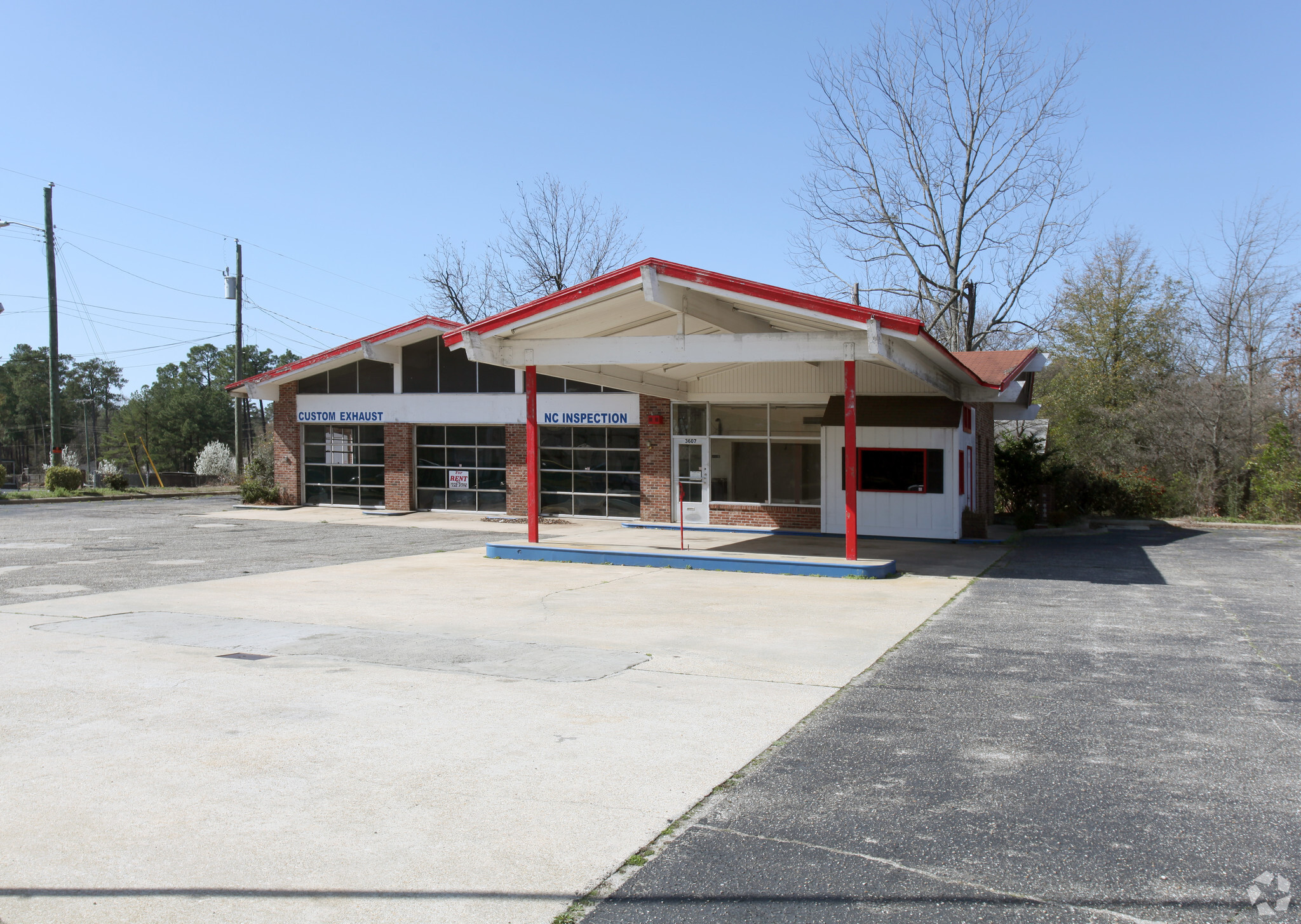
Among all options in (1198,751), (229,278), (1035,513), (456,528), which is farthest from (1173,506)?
(229,278)

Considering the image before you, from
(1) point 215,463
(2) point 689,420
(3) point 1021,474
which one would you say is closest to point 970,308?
(3) point 1021,474

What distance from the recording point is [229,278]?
3694 centimetres

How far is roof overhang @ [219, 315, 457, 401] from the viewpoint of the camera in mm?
25641

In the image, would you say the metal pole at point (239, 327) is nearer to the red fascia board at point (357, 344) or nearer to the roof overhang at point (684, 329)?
the red fascia board at point (357, 344)

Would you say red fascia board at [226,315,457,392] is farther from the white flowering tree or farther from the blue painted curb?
the white flowering tree

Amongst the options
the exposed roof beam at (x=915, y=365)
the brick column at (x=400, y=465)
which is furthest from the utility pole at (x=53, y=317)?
the exposed roof beam at (x=915, y=365)

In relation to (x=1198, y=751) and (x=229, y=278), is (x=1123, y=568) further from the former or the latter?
(x=229, y=278)

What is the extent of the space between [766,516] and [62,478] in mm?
26477

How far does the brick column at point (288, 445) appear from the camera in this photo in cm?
2838

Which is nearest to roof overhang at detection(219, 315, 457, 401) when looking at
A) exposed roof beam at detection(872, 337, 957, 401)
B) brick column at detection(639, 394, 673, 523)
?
brick column at detection(639, 394, 673, 523)

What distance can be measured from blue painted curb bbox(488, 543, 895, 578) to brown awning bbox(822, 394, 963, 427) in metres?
5.38

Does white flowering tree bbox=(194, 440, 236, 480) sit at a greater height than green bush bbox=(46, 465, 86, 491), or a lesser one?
greater

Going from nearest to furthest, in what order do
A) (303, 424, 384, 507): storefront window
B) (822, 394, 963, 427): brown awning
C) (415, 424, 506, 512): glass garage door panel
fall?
(822, 394, 963, 427): brown awning < (415, 424, 506, 512): glass garage door panel < (303, 424, 384, 507): storefront window

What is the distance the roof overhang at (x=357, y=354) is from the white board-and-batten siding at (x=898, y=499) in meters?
10.3
